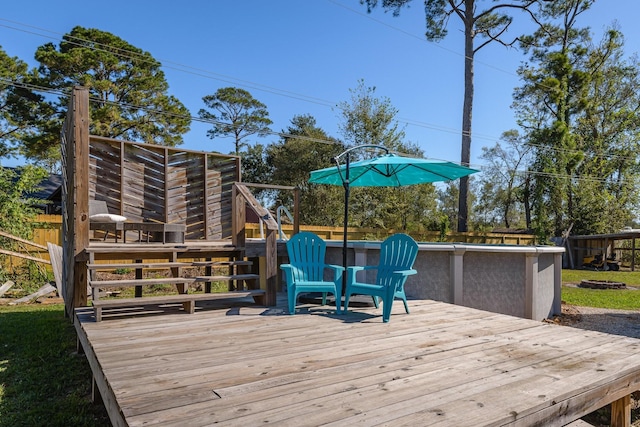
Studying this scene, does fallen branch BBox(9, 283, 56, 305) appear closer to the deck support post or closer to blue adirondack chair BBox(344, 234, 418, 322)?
blue adirondack chair BBox(344, 234, 418, 322)

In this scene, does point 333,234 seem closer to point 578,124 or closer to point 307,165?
point 307,165

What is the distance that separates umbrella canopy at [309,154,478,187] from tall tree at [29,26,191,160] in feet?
29.2

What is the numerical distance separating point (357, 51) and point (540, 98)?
36.8 feet

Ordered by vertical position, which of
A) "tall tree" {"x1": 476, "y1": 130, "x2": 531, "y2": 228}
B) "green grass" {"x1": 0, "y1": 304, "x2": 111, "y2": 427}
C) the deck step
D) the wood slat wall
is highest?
"tall tree" {"x1": 476, "y1": 130, "x2": 531, "y2": 228}

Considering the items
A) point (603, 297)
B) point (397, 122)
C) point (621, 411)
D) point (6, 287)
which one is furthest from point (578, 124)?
point (6, 287)

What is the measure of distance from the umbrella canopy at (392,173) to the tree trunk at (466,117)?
8731 millimetres

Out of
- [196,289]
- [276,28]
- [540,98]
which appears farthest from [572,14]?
[196,289]

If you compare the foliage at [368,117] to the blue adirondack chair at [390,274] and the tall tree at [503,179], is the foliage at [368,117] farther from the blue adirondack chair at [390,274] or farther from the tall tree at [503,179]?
the tall tree at [503,179]

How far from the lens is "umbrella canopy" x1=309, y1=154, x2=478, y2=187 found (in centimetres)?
546

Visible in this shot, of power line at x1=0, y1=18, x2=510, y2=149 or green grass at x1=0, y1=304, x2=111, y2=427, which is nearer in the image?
green grass at x1=0, y1=304, x2=111, y2=427

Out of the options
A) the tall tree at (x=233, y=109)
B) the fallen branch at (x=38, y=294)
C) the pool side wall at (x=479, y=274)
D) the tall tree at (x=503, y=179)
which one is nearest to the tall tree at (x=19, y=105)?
the tall tree at (x=233, y=109)

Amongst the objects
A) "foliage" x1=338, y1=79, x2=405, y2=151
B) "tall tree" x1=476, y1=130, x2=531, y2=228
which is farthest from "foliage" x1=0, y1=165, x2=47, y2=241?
"tall tree" x1=476, y1=130, x2=531, y2=228

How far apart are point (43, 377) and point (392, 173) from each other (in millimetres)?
4477

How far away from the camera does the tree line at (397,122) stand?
14.9 m
